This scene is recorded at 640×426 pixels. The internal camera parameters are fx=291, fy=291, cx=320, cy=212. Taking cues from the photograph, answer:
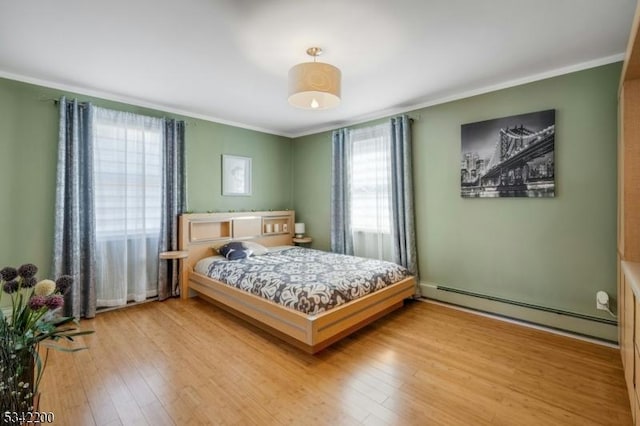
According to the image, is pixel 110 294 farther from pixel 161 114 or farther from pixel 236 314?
pixel 161 114

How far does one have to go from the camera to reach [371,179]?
4.41 meters

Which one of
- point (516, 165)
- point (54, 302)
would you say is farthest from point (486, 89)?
point (54, 302)

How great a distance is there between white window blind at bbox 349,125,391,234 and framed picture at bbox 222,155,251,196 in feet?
5.84

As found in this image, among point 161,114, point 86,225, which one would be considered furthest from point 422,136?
point 86,225

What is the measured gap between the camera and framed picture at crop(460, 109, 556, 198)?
2957mm

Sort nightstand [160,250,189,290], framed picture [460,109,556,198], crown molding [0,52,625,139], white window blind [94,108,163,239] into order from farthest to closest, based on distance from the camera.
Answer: nightstand [160,250,189,290] < white window blind [94,108,163,239] < framed picture [460,109,556,198] < crown molding [0,52,625,139]

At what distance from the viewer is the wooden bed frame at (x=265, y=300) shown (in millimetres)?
2553

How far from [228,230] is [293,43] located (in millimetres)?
3037

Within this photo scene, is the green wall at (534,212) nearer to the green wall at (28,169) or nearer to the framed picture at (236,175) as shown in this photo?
the framed picture at (236,175)

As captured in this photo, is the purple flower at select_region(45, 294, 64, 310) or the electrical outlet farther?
the electrical outlet

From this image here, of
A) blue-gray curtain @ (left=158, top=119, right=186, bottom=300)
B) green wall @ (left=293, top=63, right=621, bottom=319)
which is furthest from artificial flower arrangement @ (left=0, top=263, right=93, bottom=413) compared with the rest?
green wall @ (left=293, top=63, right=621, bottom=319)

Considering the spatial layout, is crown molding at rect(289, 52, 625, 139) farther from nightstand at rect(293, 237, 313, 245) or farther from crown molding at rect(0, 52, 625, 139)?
nightstand at rect(293, 237, 313, 245)

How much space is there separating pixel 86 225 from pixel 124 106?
5.11ft

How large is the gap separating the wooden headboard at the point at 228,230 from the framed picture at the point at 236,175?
1.34 feet
